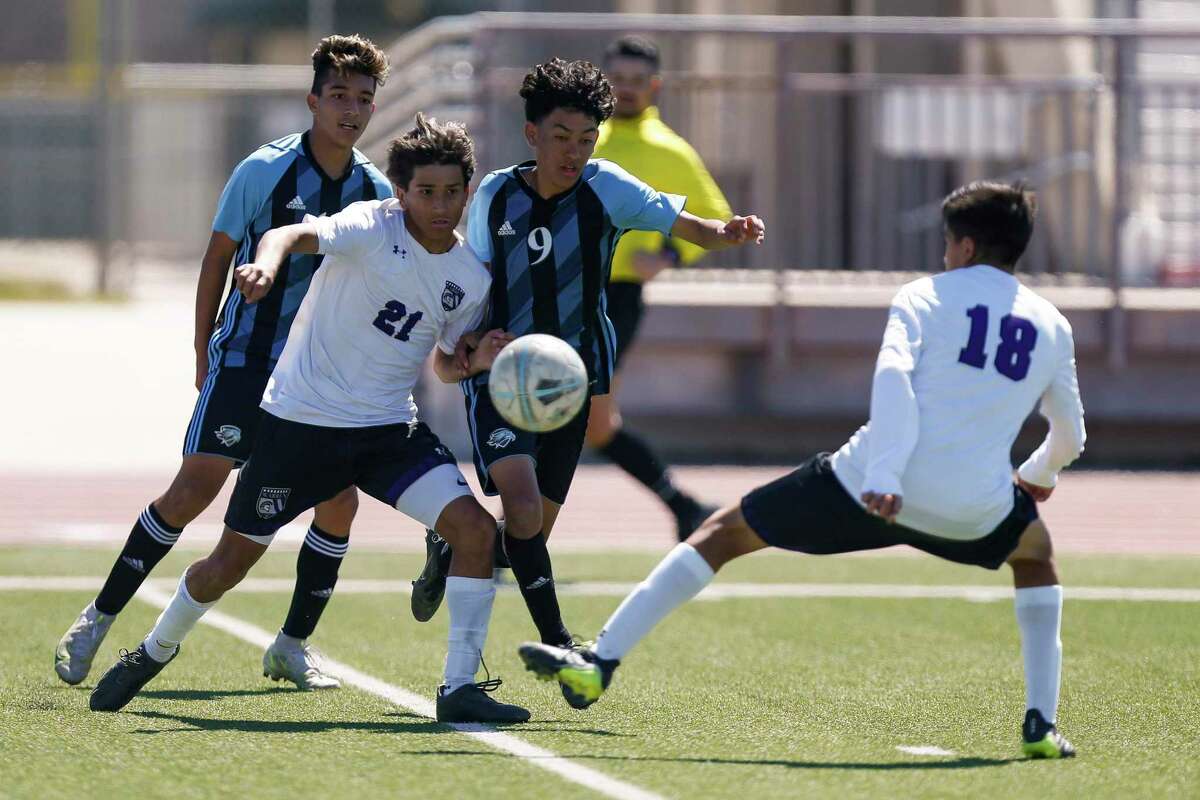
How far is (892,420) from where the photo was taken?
5.18 meters

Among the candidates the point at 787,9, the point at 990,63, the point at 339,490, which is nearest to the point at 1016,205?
the point at 339,490

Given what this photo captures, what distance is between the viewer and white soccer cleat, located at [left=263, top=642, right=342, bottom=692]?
6.62 meters

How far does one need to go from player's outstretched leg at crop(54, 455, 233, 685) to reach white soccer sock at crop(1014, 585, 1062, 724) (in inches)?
106

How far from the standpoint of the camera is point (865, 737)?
577 cm

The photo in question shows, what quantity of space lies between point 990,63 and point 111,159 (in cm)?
899

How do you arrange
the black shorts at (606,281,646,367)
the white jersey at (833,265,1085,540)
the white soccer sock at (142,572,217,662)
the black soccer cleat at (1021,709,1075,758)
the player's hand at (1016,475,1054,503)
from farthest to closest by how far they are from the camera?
the black shorts at (606,281,646,367) → the white soccer sock at (142,572,217,662) → the player's hand at (1016,475,1054,503) → the black soccer cleat at (1021,709,1075,758) → the white jersey at (833,265,1085,540)

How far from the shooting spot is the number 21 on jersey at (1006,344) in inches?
208

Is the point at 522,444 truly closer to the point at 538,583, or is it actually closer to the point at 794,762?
the point at 538,583

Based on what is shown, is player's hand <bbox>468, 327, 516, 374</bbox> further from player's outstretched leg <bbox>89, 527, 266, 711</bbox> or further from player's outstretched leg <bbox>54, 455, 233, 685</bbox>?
player's outstretched leg <bbox>54, 455, 233, 685</bbox>

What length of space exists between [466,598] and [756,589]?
346 cm

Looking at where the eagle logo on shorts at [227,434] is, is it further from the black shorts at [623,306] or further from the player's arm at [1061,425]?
the black shorts at [623,306]

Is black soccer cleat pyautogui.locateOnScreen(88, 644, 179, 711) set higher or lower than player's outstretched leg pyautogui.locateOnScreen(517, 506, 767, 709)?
lower

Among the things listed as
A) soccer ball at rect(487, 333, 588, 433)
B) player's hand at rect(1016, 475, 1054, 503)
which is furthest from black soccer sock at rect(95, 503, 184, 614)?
player's hand at rect(1016, 475, 1054, 503)

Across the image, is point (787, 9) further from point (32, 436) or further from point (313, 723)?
point (313, 723)
